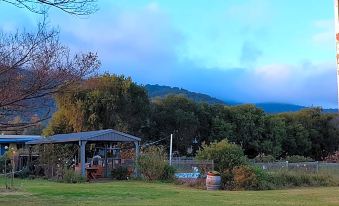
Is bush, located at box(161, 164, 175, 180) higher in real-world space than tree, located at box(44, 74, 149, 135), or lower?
lower

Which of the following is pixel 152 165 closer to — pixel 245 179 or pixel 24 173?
pixel 245 179

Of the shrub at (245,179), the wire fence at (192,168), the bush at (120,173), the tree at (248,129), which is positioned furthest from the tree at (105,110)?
the shrub at (245,179)

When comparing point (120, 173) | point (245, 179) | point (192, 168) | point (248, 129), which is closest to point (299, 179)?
point (245, 179)

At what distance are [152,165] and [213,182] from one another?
5.48 meters

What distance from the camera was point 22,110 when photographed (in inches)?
382

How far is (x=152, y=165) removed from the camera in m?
28.6

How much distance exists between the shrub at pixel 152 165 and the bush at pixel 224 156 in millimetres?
2204

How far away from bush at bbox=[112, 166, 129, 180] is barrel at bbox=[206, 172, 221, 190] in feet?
25.7

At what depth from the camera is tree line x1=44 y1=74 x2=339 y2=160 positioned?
167 ft

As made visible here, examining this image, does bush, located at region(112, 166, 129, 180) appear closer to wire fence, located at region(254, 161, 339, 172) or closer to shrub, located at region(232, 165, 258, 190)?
wire fence, located at region(254, 161, 339, 172)

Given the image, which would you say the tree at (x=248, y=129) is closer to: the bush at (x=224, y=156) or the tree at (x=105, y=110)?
the tree at (x=105, y=110)

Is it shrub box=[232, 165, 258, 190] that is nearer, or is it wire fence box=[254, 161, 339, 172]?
shrub box=[232, 165, 258, 190]

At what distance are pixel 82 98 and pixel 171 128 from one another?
13007mm

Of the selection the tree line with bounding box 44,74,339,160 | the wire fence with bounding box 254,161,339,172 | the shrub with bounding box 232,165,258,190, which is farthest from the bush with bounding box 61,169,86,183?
the tree line with bounding box 44,74,339,160
